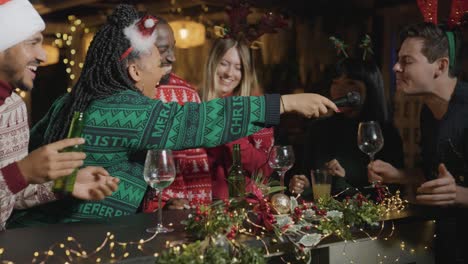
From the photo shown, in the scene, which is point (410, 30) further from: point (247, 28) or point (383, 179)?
point (247, 28)

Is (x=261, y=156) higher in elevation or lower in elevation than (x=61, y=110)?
lower

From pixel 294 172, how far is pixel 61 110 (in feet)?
6.89

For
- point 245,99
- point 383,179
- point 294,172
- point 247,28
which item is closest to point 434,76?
point 383,179

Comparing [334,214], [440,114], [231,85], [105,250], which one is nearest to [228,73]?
[231,85]

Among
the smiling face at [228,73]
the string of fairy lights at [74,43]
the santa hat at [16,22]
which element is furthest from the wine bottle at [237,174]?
the string of fairy lights at [74,43]

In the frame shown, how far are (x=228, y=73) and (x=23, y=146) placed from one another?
143 centimetres

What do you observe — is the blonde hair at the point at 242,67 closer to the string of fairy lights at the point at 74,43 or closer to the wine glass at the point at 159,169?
the wine glass at the point at 159,169

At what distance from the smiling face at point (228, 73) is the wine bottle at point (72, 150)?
4.84ft

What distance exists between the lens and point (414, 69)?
279 cm

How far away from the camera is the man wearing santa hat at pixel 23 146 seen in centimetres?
179

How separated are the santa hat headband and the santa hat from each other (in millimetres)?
370

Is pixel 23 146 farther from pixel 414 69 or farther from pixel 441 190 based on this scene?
pixel 414 69

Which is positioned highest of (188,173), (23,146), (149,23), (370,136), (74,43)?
(149,23)

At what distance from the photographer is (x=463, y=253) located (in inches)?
92.4
